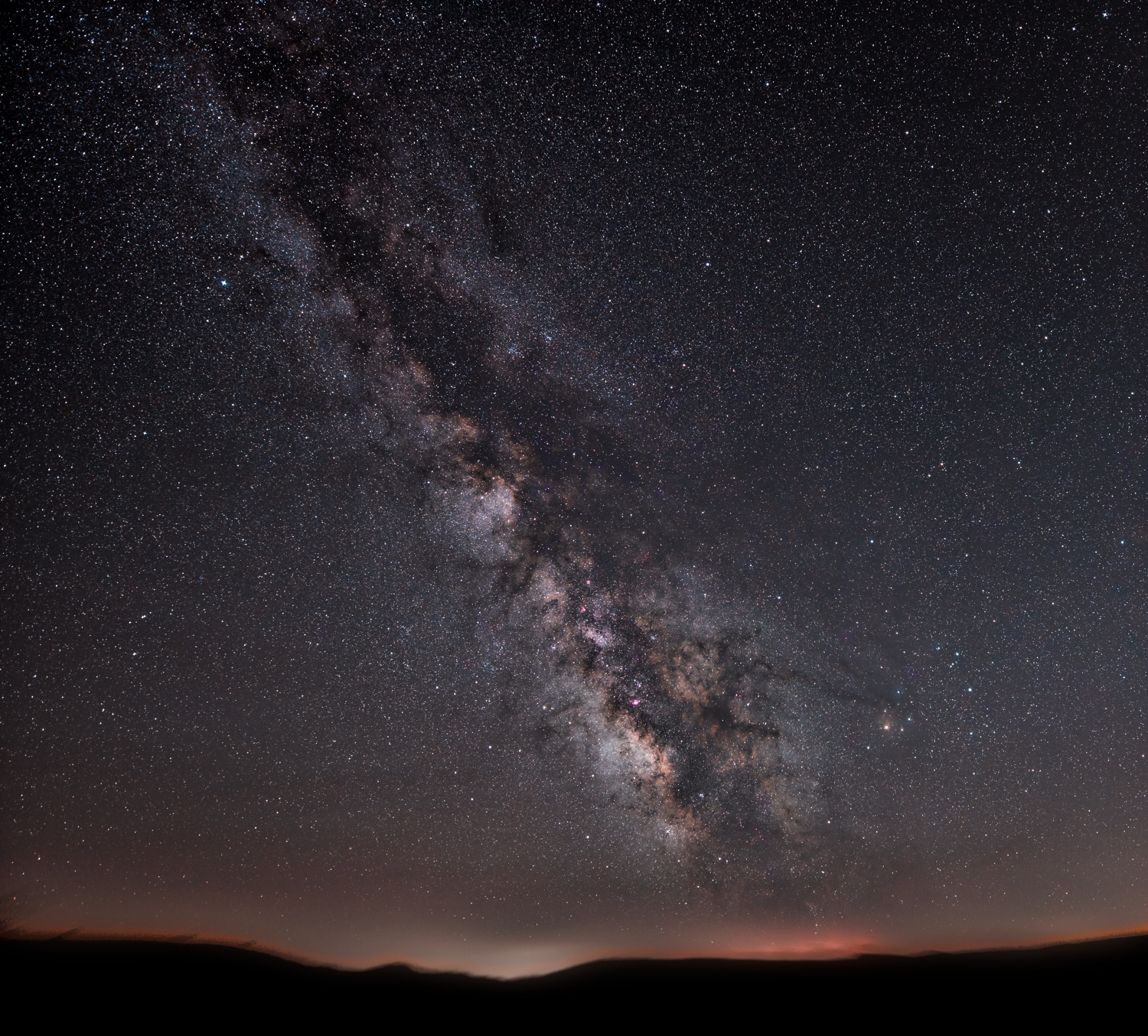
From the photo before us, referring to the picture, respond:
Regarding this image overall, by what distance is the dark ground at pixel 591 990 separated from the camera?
65.2 ft

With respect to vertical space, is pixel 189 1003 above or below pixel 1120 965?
above

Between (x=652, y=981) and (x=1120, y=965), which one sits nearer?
(x=1120, y=965)

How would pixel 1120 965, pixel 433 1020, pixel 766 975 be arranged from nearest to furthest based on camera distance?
pixel 1120 965 < pixel 433 1020 < pixel 766 975

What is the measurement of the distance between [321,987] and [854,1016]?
23934 millimetres

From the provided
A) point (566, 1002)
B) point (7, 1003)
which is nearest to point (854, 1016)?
point (566, 1002)

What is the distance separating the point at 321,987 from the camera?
28.3 m

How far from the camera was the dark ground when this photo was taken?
19875mm

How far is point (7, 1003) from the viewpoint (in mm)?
19891

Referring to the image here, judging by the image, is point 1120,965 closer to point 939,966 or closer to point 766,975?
point 939,966

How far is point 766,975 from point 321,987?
72.6 feet

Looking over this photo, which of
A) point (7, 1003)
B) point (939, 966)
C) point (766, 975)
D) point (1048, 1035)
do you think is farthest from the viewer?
point (766, 975)

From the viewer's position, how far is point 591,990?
28156 millimetres

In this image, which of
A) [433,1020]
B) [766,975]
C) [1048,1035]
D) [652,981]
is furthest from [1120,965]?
[433,1020]

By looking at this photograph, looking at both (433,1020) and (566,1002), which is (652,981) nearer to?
(566,1002)
